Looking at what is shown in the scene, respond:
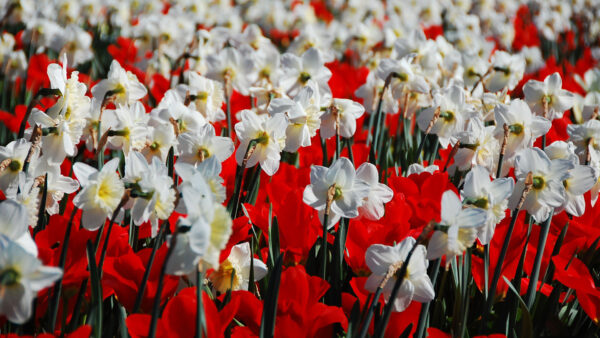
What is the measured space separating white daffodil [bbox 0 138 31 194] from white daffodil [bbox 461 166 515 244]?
0.84 meters

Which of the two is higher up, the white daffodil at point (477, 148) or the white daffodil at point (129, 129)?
the white daffodil at point (129, 129)

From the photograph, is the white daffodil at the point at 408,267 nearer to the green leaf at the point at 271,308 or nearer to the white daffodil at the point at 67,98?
the green leaf at the point at 271,308

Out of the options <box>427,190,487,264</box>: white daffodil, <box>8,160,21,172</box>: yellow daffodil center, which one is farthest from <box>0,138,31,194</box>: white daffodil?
<box>427,190,487,264</box>: white daffodil

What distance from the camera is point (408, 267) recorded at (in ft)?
3.27

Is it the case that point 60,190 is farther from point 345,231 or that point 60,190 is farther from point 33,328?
point 345,231

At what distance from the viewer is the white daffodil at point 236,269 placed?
3.87ft

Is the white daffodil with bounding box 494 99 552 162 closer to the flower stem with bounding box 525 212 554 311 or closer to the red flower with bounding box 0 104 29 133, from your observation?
the flower stem with bounding box 525 212 554 311

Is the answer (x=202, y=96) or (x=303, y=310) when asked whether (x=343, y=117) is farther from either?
(x=303, y=310)

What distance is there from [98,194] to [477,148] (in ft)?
3.04

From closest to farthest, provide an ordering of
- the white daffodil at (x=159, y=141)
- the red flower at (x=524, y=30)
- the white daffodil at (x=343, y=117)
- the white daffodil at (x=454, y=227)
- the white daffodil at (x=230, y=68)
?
the white daffodil at (x=454, y=227) → the white daffodil at (x=159, y=141) → the white daffodil at (x=343, y=117) → the white daffodil at (x=230, y=68) → the red flower at (x=524, y=30)

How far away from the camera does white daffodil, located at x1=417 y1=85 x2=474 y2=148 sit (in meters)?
1.73

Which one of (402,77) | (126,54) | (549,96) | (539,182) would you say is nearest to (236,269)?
(539,182)

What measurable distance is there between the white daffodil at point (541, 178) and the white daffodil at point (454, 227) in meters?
0.25

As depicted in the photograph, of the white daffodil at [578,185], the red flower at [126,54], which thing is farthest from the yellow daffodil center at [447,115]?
the red flower at [126,54]
